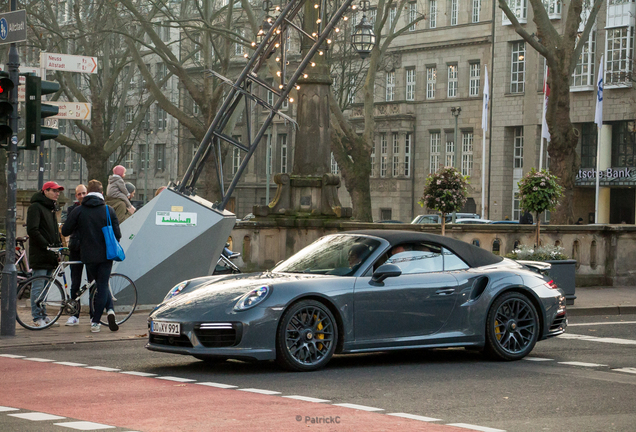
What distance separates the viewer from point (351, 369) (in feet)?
32.6

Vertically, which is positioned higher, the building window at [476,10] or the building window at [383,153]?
the building window at [476,10]

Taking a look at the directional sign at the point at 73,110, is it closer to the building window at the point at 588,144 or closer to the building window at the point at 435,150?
the building window at the point at 588,144

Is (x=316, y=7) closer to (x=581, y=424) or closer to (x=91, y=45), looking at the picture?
(x=581, y=424)

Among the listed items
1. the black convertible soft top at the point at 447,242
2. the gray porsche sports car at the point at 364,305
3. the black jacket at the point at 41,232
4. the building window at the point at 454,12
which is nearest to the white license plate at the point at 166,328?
the gray porsche sports car at the point at 364,305

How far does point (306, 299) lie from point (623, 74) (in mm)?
41477

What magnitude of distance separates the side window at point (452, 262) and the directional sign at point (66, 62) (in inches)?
299

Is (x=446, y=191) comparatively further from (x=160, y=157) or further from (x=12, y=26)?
(x=160, y=157)

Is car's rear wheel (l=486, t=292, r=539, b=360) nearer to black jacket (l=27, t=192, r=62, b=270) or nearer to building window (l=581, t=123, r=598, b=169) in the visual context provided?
black jacket (l=27, t=192, r=62, b=270)

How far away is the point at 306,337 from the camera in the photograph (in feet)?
31.7

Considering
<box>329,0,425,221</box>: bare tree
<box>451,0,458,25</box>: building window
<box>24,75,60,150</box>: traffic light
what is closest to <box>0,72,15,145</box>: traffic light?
<box>24,75,60,150</box>: traffic light

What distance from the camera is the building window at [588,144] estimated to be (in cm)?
5656

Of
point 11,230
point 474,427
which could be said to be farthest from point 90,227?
point 474,427

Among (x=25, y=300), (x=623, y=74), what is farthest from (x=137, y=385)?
(x=623, y=74)

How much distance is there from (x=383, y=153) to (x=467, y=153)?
21.8 ft
